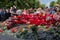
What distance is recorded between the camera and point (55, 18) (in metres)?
14.4

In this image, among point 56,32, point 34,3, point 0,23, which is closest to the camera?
point 56,32

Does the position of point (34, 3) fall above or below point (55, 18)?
below

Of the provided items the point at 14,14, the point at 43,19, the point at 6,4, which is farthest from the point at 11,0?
the point at 43,19

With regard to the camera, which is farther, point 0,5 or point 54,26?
point 0,5

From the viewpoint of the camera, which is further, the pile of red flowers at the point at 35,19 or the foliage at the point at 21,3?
the foliage at the point at 21,3

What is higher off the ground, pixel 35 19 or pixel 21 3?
pixel 35 19

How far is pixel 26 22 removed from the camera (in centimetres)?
1513

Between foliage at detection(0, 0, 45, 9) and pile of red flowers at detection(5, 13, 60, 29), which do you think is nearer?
pile of red flowers at detection(5, 13, 60, 29)

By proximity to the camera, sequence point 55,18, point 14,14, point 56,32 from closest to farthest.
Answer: point 56,32
point 55,18
point 14,14

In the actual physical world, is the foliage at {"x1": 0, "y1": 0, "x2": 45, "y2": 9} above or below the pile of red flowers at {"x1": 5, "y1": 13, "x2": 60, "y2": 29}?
below

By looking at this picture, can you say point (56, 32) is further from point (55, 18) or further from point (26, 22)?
point (26, 22)

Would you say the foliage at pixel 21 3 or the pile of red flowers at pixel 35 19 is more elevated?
the pile of red flowers at pixel 35 19

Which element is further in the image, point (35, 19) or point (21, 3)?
point (21, 3)

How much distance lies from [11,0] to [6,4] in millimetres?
959
